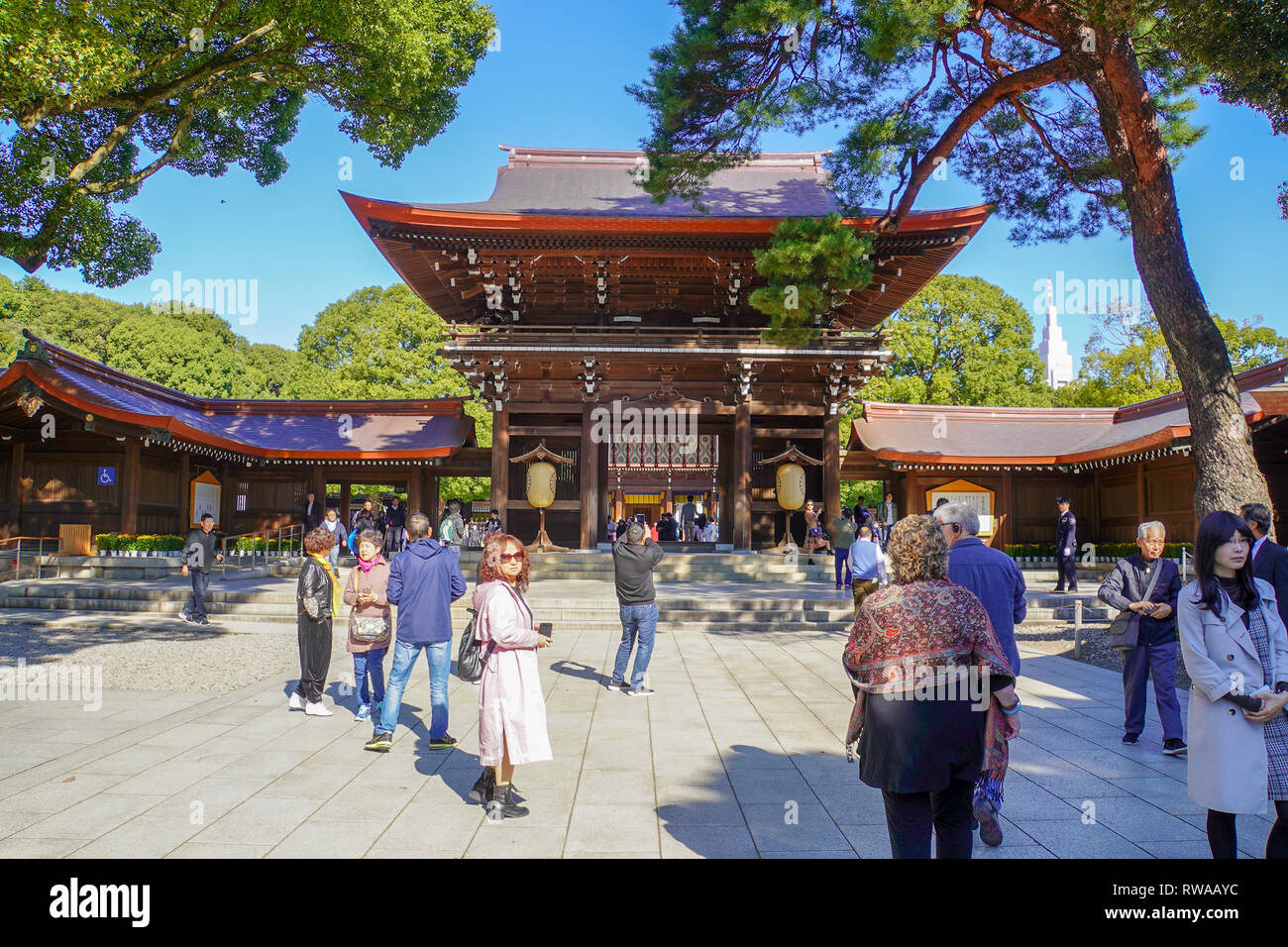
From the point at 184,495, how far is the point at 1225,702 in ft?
70.7

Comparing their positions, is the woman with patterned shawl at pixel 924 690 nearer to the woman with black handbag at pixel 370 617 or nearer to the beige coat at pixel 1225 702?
the beige coat at pixel 1225 702

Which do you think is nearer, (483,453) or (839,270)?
(839,270)

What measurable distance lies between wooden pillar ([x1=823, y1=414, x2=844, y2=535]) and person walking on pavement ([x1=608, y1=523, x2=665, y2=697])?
10295mm

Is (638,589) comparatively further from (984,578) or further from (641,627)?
(984,578)

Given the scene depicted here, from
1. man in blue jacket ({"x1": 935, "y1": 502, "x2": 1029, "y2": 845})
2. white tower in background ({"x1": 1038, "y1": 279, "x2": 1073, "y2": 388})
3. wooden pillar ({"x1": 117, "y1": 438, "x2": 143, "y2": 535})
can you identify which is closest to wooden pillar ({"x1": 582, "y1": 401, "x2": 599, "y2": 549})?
wooden pillar ({"x1": 117, "y1": 438, "x2": 143, "y2": 535})

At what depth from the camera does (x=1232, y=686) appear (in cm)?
314

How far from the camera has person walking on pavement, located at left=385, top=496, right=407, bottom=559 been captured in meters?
17.8

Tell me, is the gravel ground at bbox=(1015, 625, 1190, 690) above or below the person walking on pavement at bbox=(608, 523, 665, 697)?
below

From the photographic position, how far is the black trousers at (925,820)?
2803 mm

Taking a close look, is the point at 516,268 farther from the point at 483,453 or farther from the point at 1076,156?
the point at 1076,156

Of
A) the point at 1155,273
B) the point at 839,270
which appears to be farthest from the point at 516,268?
the point at 1155,273

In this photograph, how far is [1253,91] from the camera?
725 cm

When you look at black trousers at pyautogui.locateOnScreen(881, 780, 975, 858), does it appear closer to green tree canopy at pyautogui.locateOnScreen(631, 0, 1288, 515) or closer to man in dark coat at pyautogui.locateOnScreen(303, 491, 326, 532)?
green tree canopy at pyautogui.locateOnScreen(631, 0, 1288, 515)

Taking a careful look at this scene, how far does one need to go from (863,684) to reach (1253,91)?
26.3ft
